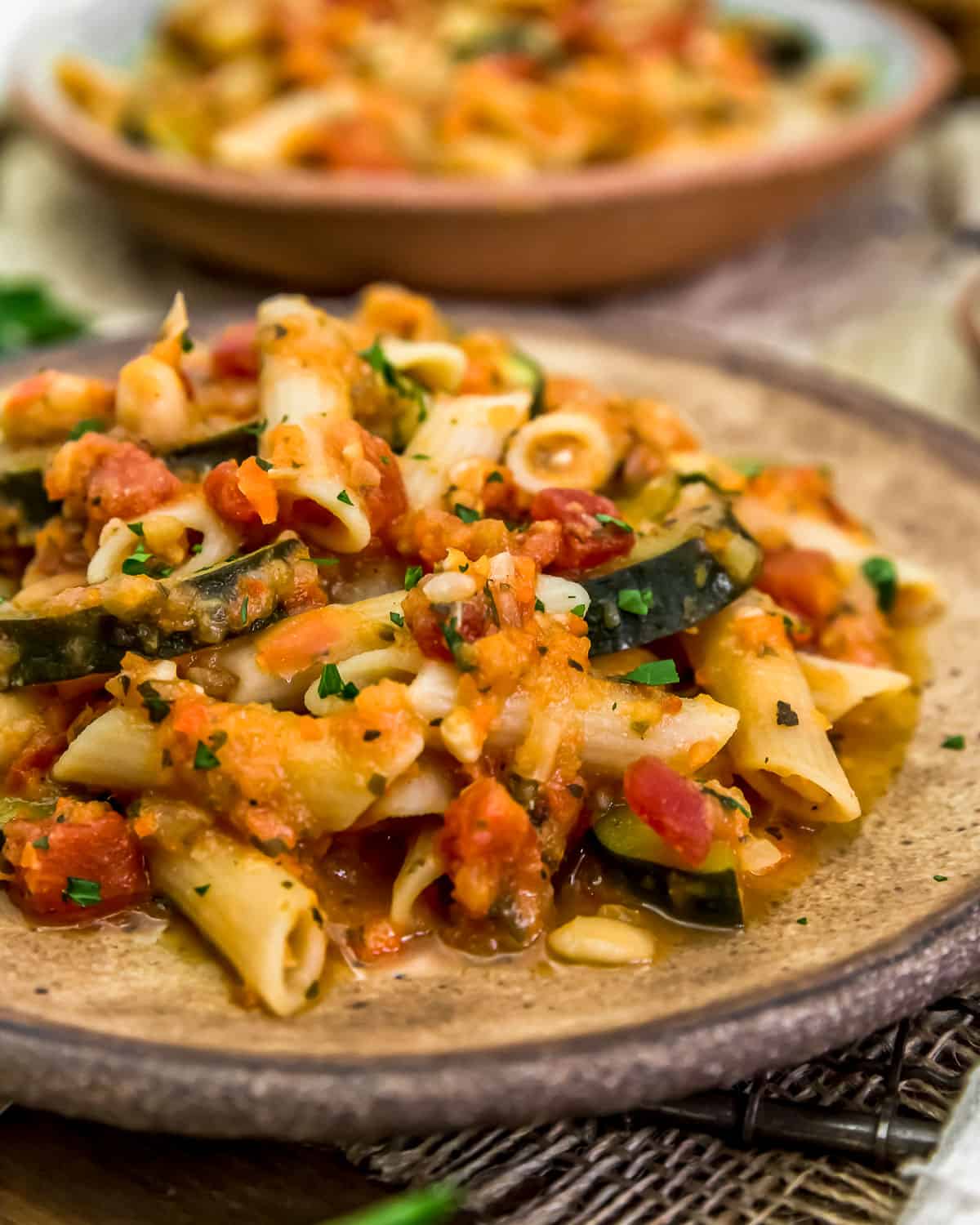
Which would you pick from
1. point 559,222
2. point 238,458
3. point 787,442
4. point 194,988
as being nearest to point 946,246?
point 559,222

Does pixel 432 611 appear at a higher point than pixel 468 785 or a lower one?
higher

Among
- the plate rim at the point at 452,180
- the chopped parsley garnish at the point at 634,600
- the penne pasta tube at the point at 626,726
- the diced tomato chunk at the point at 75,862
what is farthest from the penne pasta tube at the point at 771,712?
the plate rim at the point at 452,180

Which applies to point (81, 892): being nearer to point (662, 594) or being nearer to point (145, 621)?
point (145, 621)

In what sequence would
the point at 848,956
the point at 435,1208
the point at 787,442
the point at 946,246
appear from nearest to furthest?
the point at 435,1208
the point at 848,956
the point at 787,442
the point at 946,246

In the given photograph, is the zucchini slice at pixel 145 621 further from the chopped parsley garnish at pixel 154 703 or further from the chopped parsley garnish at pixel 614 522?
the chopped parsley garnish at pixel 614 522

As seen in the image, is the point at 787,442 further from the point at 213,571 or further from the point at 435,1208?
the point at 435,1208

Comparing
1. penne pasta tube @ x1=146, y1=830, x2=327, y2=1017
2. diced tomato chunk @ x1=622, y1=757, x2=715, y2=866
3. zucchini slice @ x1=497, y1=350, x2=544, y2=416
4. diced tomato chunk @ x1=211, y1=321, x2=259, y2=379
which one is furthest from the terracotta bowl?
penne pasta tube @ x1=146, y1=830, x2=327, y2=1017

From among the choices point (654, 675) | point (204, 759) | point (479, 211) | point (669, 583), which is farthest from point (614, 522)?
point (479, 211)

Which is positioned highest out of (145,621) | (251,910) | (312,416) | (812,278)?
(312,416)
